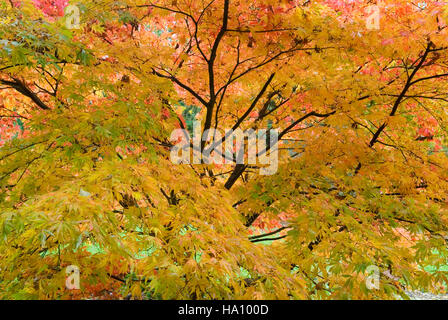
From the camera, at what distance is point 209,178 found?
383 centimetres

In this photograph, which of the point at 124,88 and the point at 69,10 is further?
the point at 124,88

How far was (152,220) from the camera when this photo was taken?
7.89ft

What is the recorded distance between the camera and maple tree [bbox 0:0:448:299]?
7.35 feet

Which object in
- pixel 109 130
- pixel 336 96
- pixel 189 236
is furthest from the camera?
pixel 336 96

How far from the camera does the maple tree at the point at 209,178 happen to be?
224 cm

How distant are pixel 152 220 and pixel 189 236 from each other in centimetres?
31

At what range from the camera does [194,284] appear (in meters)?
2.11

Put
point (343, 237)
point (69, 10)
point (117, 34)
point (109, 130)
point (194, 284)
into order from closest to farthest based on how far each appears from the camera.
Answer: point (194, 284), point (343, 237), point (109, 130), point (69, 10), point (117, 34)
